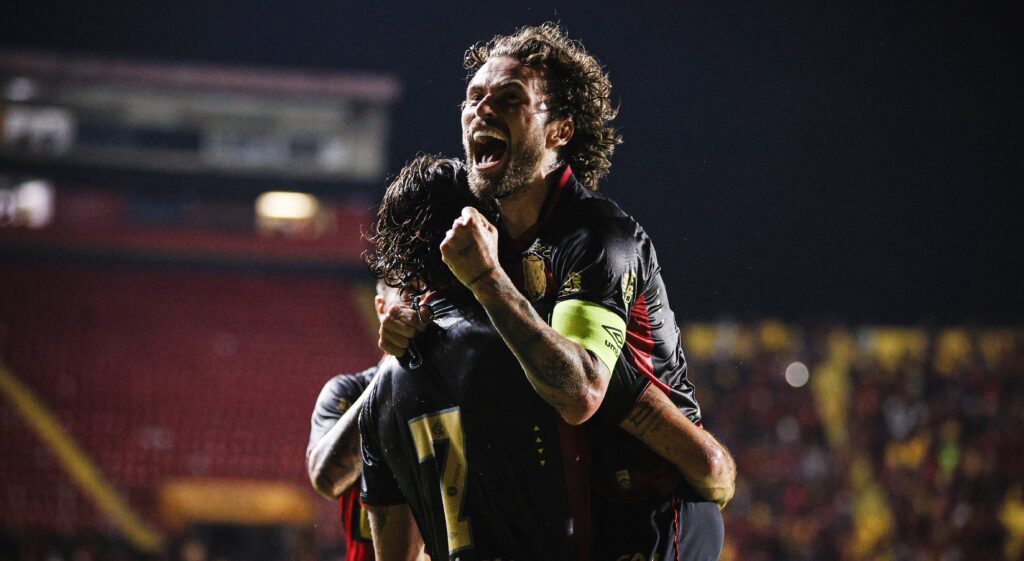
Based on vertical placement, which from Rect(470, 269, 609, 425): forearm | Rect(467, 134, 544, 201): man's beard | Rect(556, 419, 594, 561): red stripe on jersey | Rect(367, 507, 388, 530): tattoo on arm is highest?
Rect(467, 134, 544, 201): man's beard

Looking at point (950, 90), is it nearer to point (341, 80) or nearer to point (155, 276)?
point (341, 80)

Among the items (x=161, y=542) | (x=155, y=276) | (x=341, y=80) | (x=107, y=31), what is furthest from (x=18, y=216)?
(x=161, y=542)

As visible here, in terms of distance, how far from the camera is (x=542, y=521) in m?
2.58

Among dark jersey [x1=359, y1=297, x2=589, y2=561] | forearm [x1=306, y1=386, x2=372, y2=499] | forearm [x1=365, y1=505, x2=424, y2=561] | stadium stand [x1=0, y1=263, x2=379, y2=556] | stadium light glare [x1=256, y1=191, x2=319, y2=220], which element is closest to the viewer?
dark jersey [x1=359, y1=297, x2=589, y2=561]

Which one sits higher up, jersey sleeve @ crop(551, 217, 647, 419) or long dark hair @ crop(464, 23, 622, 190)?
long dark hair @ crop(464, 23, 622, 190)

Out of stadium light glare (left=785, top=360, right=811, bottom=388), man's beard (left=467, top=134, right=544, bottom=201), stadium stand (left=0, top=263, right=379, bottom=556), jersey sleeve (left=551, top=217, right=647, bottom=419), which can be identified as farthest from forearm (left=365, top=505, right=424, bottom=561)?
stadium light glare (left=785, top=360, right=811, bottom=388)

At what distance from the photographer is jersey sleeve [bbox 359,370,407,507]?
2.88 metres

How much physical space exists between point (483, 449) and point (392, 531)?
534 millimetres

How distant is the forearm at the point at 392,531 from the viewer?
2986 mm

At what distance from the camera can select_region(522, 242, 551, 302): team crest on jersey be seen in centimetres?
268

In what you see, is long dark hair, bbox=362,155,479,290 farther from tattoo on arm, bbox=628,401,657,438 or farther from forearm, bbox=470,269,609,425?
tattoo on arm, bbox=628,401,657,438

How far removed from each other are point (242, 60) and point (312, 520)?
1095 cm

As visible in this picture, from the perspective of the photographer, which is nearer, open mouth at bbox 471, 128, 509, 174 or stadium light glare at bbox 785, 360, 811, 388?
open mouth at bbox 471, 128, 509, 174

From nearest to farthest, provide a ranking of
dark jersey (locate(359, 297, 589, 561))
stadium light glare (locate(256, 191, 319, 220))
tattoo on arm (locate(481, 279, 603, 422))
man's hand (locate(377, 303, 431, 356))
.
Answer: tattoo on arm (locate(481, 279, 603, 422))
dark jersey (locate(359, 297, 589, 561))
man's hand (locate(377, 303, 431, 356))
stadium light glare (locate(256, 191, 319, 220))
